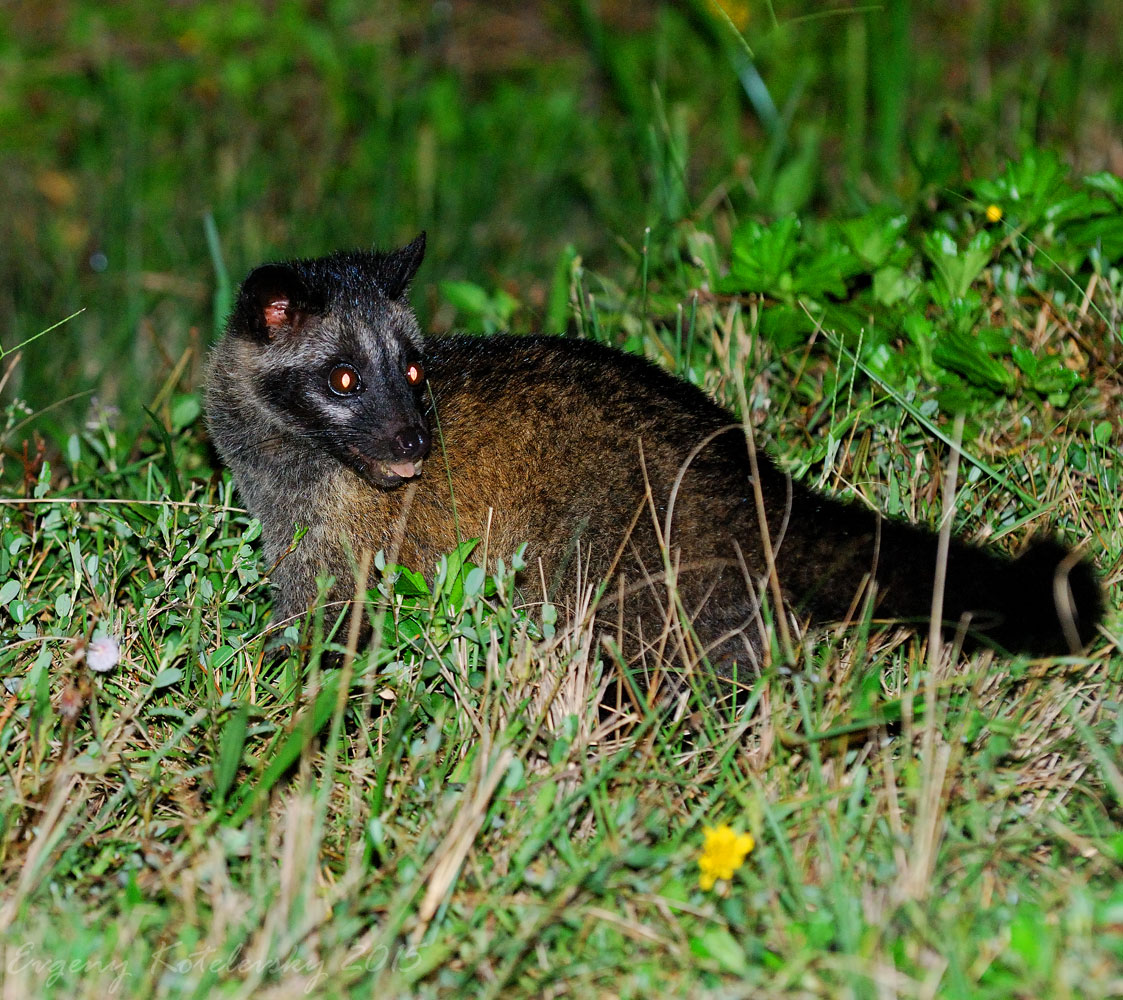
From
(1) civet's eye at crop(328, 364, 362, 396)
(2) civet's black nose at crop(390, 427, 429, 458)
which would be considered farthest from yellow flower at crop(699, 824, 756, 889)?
(1) civet's eye at crop(328, 364, 362, 396)

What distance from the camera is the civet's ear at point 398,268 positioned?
17.0ft

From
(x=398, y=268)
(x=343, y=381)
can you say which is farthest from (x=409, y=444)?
(x=398, y=268)

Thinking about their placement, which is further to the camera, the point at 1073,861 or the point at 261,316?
the point at 261,316

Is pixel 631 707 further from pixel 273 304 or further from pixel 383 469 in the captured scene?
pixel 273 304

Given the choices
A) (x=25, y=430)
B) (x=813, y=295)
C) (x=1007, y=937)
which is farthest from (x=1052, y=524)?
(x=25, y=430)

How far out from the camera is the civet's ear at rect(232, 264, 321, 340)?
15.5 ft

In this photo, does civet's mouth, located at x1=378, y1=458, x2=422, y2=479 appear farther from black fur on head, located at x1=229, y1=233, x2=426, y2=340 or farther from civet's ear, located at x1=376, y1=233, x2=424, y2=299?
civet's ear, located at x1=376, y1=233, x2=424, y2=299

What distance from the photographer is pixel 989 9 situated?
998cm

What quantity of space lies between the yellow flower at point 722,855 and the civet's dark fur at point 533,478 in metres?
0.94

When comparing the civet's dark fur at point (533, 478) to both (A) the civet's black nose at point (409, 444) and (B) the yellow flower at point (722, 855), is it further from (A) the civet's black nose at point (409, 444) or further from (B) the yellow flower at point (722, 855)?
(B) the yellow flower at point (722, 855)

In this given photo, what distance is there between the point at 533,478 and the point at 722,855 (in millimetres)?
1774

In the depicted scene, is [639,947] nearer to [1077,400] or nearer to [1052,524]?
[1052,524]

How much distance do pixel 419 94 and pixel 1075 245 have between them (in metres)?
5.56

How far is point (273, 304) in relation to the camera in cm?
491
